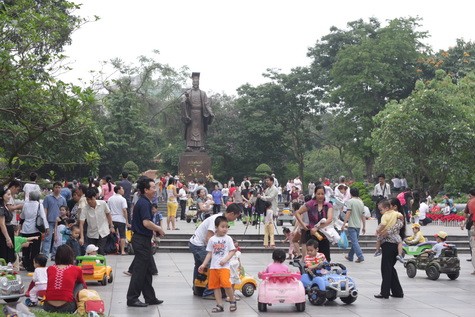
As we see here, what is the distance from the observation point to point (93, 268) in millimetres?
13664

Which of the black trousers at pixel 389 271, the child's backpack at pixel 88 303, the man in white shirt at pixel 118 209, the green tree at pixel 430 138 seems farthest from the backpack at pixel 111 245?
the green tree at pixel 430 138

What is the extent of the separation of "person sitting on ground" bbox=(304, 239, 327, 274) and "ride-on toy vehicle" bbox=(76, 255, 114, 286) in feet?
11.3

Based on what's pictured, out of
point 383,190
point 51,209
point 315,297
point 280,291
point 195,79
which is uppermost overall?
point 195,79

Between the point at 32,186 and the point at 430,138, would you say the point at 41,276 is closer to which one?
the point at 32,186

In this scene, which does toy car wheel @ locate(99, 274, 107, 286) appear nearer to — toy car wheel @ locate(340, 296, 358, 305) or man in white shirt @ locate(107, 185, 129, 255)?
man in white shirt @ locate(107, 185, 129, 255)

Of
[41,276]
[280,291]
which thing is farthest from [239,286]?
[41,276]

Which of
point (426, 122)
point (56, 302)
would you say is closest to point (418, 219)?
point (426, 122)

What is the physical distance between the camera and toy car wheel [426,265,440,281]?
15.1m

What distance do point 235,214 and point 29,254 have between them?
18.3 feet

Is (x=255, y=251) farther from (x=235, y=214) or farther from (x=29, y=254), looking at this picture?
(x=235, y=214)

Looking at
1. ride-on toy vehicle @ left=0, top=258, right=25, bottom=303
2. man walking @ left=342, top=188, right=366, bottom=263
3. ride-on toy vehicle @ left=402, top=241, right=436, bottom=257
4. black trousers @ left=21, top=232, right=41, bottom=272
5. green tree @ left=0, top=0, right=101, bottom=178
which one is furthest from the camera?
man walking @ left=342, top=188, right=366, bottom=263

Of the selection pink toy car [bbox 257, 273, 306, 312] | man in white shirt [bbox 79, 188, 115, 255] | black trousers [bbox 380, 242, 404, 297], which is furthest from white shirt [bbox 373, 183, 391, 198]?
pink toy car [bbox 257, 273, 306, 312]

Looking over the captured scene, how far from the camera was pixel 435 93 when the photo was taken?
37.5m

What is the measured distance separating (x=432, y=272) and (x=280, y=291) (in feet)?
15.7
